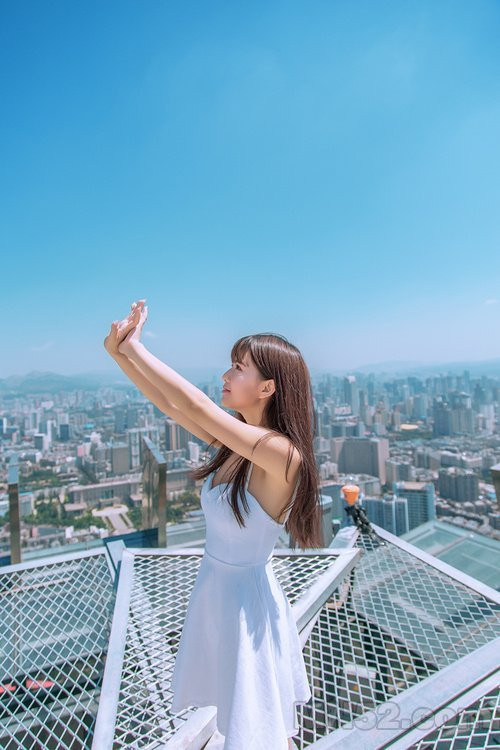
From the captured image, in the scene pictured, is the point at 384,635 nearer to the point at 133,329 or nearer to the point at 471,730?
the point at 471,730

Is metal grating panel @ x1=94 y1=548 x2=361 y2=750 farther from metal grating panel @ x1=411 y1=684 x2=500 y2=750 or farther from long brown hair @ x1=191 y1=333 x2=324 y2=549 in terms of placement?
long brown hair @ x1=191 y1=333 x2=324 y2=549

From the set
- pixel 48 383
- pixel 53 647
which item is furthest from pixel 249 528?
pixel 48 383

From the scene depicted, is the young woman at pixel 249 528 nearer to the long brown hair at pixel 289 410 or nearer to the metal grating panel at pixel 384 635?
the long brown hair at pixel 289 410

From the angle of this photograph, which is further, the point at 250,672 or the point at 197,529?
the point at 197,529

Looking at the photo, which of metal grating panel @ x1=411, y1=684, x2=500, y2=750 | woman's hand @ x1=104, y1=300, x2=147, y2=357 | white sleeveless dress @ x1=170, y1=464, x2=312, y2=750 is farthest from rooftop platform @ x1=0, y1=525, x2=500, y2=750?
woman's hand @ x1=104, y1=300, x2=147, y2=357

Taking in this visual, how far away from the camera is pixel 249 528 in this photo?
2.82 feet

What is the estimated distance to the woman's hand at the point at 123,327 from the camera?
817 millimetres

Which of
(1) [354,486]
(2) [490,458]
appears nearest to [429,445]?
(2) [490,458]

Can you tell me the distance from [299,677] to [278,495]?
0.51 meters

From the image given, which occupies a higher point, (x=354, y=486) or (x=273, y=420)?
(x=273, y=420)

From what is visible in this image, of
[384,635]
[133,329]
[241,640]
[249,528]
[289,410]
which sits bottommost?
[384,635]

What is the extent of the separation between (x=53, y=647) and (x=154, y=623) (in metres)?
0.38

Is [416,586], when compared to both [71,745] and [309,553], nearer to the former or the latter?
[309,553]

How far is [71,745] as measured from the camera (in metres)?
1.05
